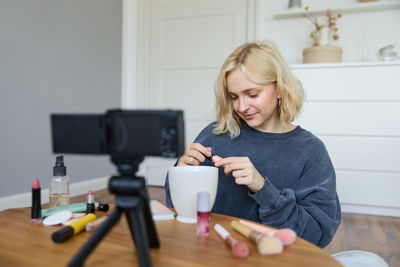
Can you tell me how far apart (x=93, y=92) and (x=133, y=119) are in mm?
2764

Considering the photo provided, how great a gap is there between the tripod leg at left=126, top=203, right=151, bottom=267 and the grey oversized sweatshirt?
34cm

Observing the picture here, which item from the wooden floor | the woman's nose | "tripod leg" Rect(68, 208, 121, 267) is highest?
the woman's nose

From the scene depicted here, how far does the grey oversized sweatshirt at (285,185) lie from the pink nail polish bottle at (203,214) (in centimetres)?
18

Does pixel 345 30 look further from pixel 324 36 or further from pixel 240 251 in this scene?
pixel 240 251

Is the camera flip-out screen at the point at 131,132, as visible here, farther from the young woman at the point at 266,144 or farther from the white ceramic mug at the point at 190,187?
the young woman at the point at 266,144

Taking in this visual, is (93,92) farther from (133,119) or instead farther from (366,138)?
(133,119)

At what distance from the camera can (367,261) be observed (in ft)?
2.22

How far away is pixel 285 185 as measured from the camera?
36.1 inches

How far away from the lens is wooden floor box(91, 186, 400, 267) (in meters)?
1.75

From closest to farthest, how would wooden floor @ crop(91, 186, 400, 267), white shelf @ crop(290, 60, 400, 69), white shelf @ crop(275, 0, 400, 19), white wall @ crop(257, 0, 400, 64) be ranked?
wooden floor @ crop(91, 186, 400, 267), white shelf @ crop(290, 60, 400, 69), white shelf @ crop(275, 0, 400, 19), white wall @ crop(257, 0, 400, 64)

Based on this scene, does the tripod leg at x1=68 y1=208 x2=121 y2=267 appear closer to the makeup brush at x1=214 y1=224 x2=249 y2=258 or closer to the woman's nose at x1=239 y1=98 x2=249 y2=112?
the makeup brush at x1=214 y1=224 x2=249 y2=258

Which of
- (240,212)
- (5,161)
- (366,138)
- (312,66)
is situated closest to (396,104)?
(366,138)

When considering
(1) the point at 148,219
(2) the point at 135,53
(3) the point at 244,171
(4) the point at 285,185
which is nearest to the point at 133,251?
(1) the point at 148,219

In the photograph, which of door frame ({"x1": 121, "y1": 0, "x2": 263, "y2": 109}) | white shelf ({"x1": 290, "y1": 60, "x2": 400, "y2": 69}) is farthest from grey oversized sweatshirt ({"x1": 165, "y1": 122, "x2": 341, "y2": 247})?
door frame ({"x1": 121, "y1": 0, "x2": 263, "y2": 109})
